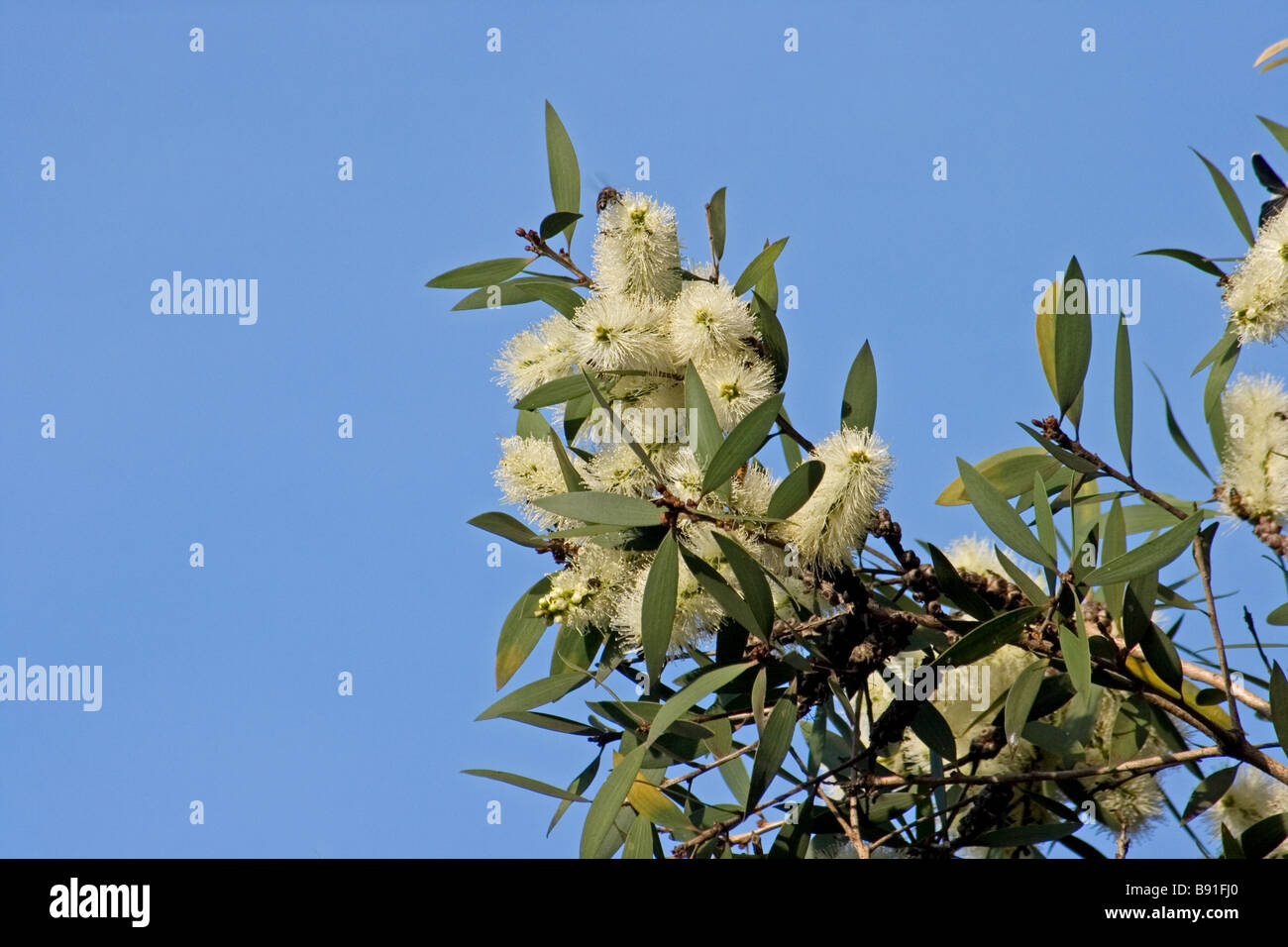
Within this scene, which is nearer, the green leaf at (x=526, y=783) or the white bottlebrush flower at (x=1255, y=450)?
the white bottlebrush flower at (x=1255, y=450)

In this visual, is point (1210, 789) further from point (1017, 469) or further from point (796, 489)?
point (796, 489)

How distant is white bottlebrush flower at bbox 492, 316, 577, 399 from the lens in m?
2.10

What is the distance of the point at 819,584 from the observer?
1.94 m

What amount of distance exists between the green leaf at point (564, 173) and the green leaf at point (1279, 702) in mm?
1402

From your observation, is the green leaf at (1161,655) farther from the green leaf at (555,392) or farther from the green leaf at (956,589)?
the green leaf at (555,392)

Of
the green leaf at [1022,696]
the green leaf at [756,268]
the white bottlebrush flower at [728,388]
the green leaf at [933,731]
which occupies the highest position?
the green leaf at [756,268]

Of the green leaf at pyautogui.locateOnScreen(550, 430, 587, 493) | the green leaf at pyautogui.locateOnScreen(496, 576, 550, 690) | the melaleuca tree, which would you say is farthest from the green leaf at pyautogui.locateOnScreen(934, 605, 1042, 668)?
the green leaf at pyautogui.locateOnScreen(496, 576, 550, 690)

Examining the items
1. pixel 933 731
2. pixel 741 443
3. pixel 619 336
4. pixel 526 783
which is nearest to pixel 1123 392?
pixel 933 731

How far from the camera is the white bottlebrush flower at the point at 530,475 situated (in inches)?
83.1

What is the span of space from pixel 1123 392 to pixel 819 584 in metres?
0.69

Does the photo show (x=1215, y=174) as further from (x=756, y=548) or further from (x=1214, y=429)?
(x=756, y=548)

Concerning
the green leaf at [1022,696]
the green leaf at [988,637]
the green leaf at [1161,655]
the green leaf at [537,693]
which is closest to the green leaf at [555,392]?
the green leaf at [537,693]
